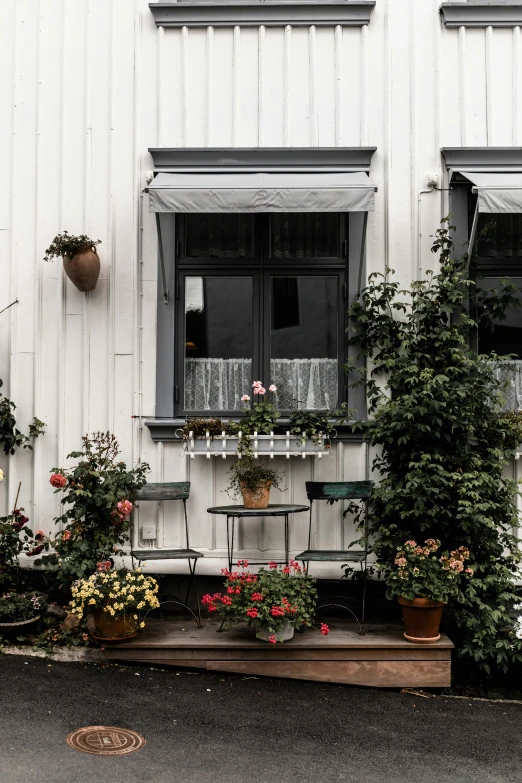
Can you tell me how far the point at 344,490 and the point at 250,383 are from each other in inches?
49.6

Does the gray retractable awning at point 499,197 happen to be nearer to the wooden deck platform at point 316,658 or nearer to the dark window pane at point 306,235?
the dark window pane at point 306,235

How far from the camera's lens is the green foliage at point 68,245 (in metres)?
6.66

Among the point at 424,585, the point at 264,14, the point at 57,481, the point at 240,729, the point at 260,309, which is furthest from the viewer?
the point at 260,309

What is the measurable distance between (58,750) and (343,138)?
17.1 ft

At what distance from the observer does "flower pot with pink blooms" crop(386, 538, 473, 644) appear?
5848 millimetres

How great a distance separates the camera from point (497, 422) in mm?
6555

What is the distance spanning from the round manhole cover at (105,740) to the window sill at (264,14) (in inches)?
222

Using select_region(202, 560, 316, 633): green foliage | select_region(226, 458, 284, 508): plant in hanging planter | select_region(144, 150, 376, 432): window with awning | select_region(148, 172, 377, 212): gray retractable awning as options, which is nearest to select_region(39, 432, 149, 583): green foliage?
select_region(144, 150, 376, 432): window with awning

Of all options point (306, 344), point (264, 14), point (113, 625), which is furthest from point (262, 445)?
point (264, 14)

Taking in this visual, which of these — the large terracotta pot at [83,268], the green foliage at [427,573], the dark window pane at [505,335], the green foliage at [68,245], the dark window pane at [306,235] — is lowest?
the green foliage at [427,573]

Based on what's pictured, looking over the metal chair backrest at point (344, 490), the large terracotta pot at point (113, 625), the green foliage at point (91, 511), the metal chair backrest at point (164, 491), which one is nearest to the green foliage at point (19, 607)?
the green foliage at point (91, 511)

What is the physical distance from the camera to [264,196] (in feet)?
20.9

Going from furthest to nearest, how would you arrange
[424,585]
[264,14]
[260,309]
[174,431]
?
[260,309], [264,14], [174,431], [424,585]

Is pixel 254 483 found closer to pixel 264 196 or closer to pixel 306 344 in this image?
pixel 306 344
